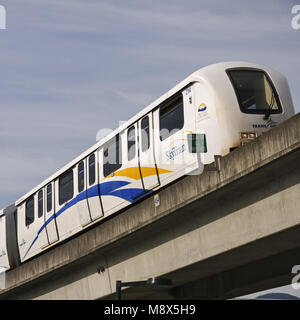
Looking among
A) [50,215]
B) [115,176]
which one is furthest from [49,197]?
[115,176]

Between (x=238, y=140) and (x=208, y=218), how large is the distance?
2.16 meters

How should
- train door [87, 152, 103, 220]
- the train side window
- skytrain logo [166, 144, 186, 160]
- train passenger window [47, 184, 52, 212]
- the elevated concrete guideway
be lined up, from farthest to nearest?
1. train passenger window [47, 184, 52, 212]
2. the train side window
3. train door [87, 152, 103, 220]
4. skytrain logo [166, 144, 186, 160]
5. the elevated concrete guideway

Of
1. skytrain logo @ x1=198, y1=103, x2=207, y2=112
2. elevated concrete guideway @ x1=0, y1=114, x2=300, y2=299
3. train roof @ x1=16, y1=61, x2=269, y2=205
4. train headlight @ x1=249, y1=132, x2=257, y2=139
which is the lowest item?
elevated concrete guideway @ x1=0, y1=114, x2=300, y2=299

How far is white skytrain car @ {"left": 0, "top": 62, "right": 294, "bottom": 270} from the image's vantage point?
49.1ft

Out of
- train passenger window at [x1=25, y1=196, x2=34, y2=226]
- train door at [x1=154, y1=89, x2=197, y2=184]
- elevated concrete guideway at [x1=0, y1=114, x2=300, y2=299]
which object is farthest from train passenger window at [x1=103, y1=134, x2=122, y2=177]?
train passenger window at [x1=25, y1=196, x2=34, y2=226]

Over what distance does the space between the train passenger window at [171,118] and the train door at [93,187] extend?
385 cm

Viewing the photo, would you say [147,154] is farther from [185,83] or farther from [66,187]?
[66,187]

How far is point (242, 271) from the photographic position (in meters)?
16.0

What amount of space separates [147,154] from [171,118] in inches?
46.4

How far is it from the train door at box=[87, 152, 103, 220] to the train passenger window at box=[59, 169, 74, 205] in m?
1.38

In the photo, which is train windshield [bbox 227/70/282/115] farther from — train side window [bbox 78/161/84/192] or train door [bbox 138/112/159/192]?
train side window [bbox 78/161/84/192]

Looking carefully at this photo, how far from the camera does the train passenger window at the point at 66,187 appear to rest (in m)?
21.9
